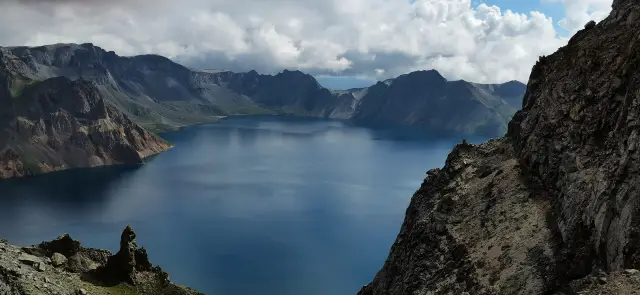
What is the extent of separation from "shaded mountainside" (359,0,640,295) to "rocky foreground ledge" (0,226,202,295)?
1073 inches

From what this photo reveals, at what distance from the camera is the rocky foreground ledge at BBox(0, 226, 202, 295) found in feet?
160

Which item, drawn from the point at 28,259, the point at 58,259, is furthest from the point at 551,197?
the point at 58,259

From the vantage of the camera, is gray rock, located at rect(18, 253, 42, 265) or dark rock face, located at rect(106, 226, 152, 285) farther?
dark rock face, located at rect(106, 226, 152, 285)

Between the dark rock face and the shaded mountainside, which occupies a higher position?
the shaded mountainside

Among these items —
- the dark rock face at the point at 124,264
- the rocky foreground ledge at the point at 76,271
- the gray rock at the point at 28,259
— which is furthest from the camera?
the dark rock face at the point at 124,264

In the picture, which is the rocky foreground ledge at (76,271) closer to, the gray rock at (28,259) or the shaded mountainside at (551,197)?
the gray rock at (28,259)

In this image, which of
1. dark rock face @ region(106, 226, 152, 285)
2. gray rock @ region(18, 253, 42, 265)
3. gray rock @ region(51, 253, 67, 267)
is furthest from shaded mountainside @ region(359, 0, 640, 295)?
gray rock @ region(18, 253, 42, 265)

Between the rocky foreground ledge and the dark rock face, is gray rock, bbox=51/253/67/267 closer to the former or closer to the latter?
the rocky foreground ledge

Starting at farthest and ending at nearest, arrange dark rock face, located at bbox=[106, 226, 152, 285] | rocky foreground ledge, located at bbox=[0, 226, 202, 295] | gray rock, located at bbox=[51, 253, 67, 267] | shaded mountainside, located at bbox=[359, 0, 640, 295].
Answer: dark rock face, located at bbox=[106, 226, 152, 285] → gray rock, located at bbox=[51, 253, 67, 267] → rocky foreground ledge, located at bbox=[0, 226, 202, 295] → shaded mountainside, located at bbox=[359, 0, 640, 295]

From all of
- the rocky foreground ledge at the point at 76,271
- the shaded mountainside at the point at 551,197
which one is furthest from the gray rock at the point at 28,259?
the shaded mountainside at the point at 551,197

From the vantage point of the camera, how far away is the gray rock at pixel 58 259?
57.7 meters

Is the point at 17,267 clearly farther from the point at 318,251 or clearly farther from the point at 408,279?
the point at 318,251

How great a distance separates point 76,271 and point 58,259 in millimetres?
2613

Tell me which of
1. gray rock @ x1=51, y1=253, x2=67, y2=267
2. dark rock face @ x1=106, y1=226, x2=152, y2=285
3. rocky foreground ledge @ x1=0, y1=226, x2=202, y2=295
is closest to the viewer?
rocky foreground ledge @ x1=0, y1=226, x2=202, y2=295
